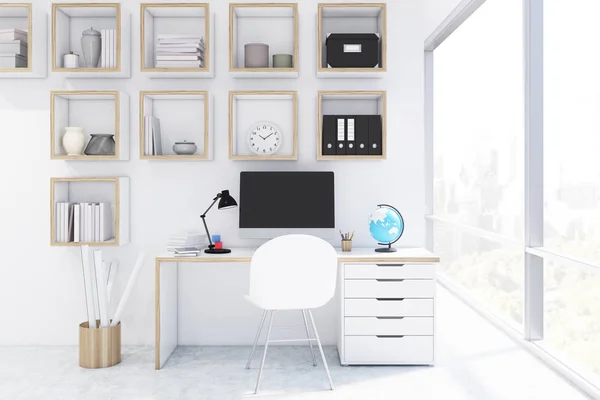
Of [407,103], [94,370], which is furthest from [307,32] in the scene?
[94,370]

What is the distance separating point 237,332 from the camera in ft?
12.8

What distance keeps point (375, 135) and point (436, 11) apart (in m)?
2.34

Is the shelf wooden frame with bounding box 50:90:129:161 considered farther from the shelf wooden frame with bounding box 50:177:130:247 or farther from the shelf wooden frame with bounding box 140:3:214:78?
the shelf wooden frame with bounding box 140:3:214:78

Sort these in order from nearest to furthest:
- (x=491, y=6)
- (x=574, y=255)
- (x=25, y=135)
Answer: (x=574, y=255) < (x=25, y=135) < (x=491, y=6)

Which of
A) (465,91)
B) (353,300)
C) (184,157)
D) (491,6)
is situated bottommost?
(353,300)

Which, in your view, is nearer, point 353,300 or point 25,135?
point 353,300

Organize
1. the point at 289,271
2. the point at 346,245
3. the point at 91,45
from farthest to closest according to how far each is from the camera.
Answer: the point at 91,45
the point at 346,245
the point at 289,271

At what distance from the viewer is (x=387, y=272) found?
3.36m

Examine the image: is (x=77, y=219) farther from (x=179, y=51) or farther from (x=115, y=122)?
(x=179, y=51)

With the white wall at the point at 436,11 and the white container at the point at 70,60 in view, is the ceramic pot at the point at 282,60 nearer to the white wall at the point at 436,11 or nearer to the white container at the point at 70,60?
the white container at the point at 70,60

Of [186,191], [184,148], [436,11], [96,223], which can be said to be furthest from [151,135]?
[436,11]

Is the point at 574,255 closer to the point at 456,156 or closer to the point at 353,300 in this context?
the point at 353,300

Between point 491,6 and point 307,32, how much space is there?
5.64 ft

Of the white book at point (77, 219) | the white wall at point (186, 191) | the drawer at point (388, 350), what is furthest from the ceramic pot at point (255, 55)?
the drawer at point (388, 350)
